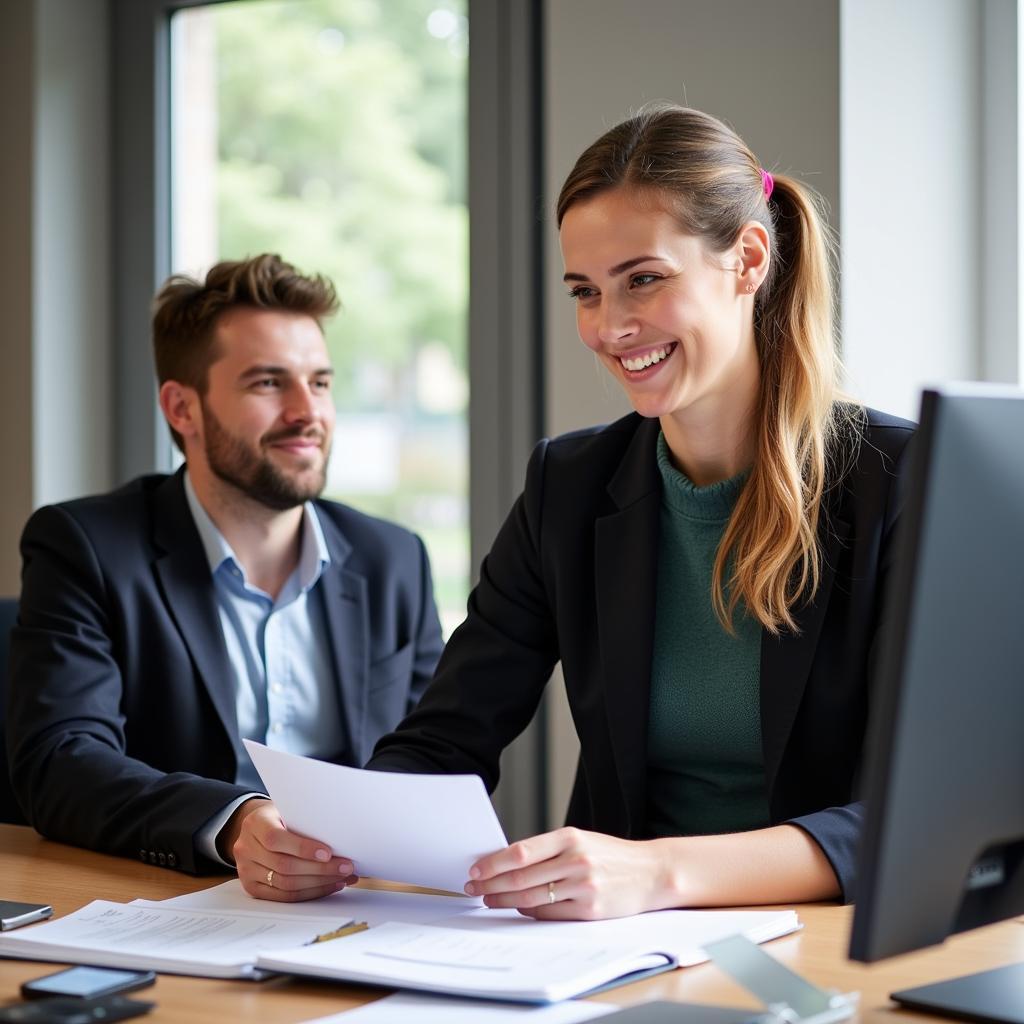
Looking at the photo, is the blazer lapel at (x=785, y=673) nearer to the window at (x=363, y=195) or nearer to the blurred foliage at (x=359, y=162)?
the window at (x=363, y=195)

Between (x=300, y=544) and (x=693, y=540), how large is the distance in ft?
2.99

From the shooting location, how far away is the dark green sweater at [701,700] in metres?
1.66

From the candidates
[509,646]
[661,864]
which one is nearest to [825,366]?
[509,646]

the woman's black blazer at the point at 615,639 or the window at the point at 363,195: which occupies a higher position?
the window at the point at 363,195

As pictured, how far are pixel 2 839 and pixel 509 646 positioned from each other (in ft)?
2.28

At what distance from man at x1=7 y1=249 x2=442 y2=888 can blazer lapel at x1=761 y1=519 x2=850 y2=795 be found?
2.73 ft

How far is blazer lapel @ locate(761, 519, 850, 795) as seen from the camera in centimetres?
158

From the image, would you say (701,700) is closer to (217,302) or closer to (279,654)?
(279,654)

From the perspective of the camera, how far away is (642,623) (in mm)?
1713

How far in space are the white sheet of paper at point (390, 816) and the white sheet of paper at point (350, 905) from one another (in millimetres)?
22

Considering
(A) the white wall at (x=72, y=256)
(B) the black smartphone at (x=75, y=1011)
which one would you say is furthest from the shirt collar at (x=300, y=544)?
(B) the black smartphone at (x=75, y=1011)

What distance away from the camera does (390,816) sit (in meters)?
1.26

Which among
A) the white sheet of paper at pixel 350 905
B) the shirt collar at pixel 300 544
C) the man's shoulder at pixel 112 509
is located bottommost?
the white sheet of paper at pixel 350 905

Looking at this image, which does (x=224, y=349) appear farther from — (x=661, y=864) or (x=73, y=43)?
(x=661, y=864)
